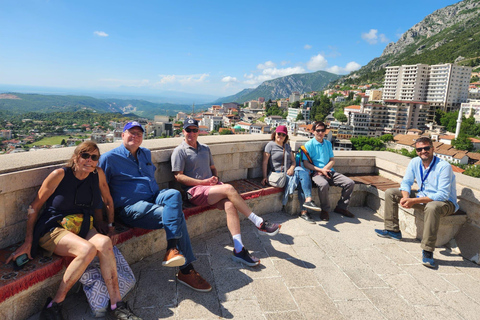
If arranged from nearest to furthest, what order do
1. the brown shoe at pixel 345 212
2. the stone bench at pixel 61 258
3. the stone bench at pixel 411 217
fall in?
the stone bench at pixel 61 258
the stone bench at pixel 411 217
the brown shoe at pixel 345 212

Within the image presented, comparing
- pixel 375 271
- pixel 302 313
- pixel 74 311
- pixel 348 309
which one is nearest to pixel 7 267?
pixel 74 311

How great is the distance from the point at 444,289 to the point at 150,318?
8.71 ft

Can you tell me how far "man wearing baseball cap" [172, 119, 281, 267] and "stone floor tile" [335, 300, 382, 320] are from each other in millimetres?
872

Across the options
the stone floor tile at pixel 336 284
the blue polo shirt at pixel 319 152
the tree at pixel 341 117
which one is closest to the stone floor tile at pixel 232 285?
the stone floor tile at pixel 336 284

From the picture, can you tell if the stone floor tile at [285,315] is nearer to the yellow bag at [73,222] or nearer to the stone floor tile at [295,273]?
the stone floor tile at [295,273]

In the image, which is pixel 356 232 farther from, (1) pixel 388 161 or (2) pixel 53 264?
(2) pixel 53 264

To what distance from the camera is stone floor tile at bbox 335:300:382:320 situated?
2320mm

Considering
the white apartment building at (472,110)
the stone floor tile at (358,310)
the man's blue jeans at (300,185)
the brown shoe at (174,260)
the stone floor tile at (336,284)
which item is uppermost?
the white apartment building at (472,110)

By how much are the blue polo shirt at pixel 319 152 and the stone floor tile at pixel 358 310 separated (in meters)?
2.40

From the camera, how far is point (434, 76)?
94875mm

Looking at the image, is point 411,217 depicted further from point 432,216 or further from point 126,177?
point 126,177

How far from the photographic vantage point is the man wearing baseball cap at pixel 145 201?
2.53 meters

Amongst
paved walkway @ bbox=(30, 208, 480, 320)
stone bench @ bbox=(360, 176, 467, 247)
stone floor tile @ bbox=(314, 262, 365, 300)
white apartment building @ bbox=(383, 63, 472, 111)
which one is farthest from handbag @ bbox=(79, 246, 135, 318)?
white apartment building @ bbox=(383, 63, 472, 111)

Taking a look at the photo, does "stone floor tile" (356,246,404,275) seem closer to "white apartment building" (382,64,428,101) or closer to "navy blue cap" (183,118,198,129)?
"navy blue cap" (183,118,198,129)
